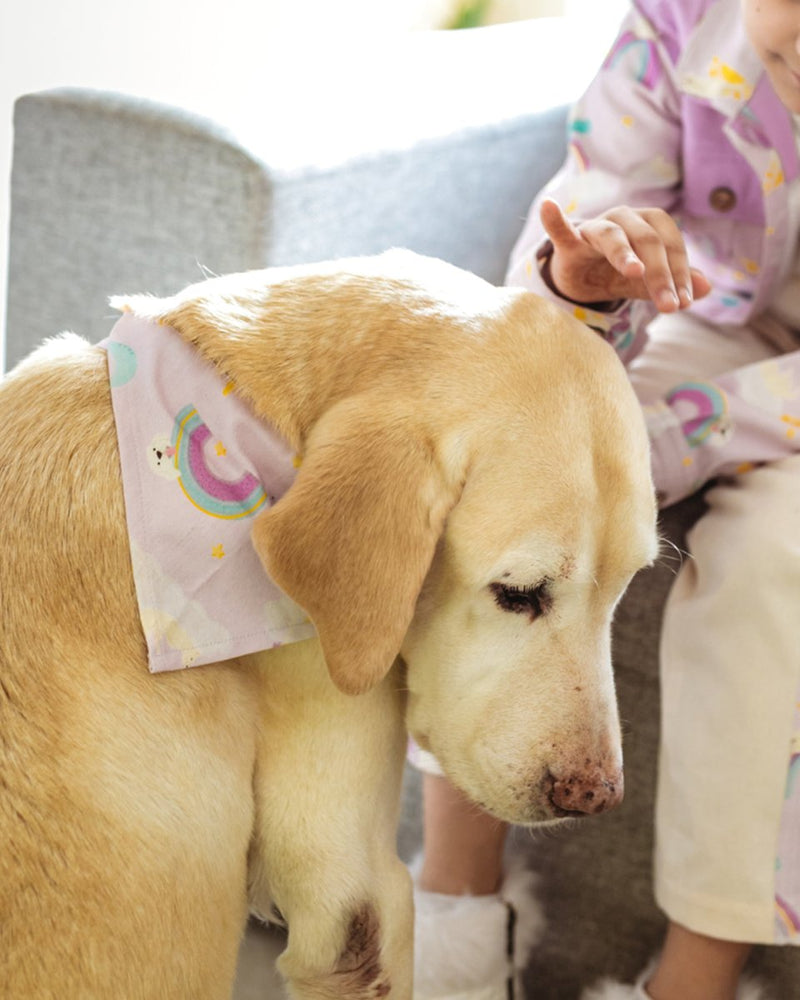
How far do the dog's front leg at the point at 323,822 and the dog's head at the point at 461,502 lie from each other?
57mm

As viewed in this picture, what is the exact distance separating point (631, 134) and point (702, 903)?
83 cm

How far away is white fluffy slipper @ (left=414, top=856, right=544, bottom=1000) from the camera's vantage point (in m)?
1.20

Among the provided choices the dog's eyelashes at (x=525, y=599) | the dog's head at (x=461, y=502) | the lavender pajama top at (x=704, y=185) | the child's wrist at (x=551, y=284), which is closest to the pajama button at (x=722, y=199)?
the lavender pajama top at (x=704, y=185)

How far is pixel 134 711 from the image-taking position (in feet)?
2.65

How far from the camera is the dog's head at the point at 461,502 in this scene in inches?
31.0

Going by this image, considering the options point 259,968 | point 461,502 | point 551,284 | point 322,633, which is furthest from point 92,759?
point 551,284

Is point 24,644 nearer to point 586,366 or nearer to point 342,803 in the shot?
point 342,803

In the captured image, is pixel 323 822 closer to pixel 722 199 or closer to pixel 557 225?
pixel 557 225

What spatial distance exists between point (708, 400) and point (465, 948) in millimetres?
607

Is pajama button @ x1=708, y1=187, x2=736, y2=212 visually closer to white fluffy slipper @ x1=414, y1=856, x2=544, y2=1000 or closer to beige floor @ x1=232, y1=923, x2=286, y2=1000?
white fluffy slipper @ x1=414, y1=856, x2=544, y2=1000

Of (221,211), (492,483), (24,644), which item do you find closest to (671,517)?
(492,483)

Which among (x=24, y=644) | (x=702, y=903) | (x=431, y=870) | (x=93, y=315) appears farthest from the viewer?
(x=93, y=315)

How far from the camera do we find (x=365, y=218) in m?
1.48

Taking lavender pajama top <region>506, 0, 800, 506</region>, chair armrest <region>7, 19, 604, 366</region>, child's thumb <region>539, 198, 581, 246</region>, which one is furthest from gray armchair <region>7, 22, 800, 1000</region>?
child's thumb <region>539, 198, 581, 246</region>
